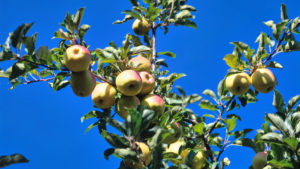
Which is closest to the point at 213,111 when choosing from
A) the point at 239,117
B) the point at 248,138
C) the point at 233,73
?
the point at 239,117

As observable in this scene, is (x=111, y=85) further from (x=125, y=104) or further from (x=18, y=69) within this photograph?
(x=18, y=69)

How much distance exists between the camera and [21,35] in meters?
2.30

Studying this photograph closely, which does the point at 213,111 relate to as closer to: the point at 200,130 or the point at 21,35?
the point at 200,130

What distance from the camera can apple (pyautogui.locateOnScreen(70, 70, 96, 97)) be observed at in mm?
Answer: 2527

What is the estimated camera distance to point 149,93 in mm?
2994

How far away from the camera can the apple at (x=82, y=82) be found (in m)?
2.53

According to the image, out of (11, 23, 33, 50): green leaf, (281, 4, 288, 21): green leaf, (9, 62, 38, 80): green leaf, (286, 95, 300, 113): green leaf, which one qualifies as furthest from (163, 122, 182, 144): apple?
(281, 4, 288, 21): green leaf

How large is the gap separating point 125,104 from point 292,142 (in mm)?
1403

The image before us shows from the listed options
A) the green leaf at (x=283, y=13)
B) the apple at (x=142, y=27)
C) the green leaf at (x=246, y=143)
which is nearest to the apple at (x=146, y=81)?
the green leaf at (x=246, y=143)

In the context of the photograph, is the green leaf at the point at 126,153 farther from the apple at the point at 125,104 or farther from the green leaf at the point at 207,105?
the green leaf at the point at 207,105

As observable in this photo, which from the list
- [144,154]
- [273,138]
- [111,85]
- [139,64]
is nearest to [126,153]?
[144,154]

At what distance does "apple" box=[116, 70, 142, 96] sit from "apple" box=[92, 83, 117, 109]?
0.49 ft

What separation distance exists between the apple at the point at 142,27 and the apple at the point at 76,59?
6.99ft

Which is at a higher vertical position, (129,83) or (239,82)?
(239,82)
